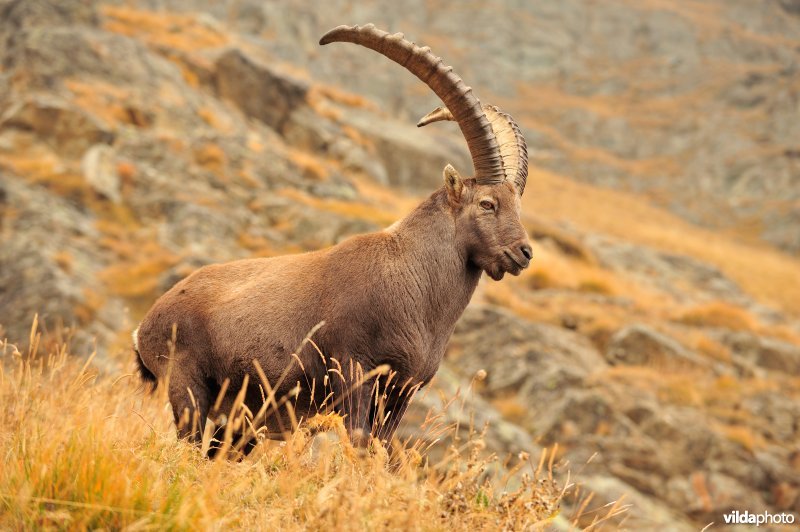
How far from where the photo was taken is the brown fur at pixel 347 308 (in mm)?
5398

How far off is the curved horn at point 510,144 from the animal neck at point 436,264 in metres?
0.73

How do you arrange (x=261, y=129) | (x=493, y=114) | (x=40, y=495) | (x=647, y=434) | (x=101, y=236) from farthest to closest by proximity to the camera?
(x=261, y=129) → (x=101, y=236) → (x=647, y=434) → (x=493, y=114) → (x=40, y=495)

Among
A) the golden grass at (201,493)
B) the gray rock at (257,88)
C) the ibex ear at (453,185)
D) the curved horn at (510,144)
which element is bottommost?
the golden grass at (201,493)

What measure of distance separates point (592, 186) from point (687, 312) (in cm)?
5115

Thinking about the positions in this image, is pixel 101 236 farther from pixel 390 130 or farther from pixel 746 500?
pixel 390 130

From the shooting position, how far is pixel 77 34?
87.2ft

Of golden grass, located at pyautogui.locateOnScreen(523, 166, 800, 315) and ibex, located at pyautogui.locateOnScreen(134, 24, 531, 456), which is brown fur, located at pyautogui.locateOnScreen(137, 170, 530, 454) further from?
golden grass, located at pyautogui.locateOnScreen(523, 166, 800, 315)

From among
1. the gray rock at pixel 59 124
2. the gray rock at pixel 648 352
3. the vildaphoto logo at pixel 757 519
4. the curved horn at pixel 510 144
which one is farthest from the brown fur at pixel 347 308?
the gray rock at pixel 59 124

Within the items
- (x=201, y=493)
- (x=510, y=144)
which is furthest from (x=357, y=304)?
(x=201, y=493)

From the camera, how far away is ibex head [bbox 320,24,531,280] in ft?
19.3

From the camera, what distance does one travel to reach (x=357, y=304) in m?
5.46

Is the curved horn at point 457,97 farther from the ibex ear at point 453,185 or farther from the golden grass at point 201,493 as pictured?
the golden grass at point 201,493

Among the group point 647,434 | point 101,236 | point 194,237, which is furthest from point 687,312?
point 101,236

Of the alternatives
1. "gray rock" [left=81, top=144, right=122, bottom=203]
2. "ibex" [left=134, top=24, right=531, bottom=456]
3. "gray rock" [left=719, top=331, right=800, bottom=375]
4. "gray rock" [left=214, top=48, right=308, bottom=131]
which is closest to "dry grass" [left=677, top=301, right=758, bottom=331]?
"gray rock" [left=719, top=331, right=800, bottom=375]
